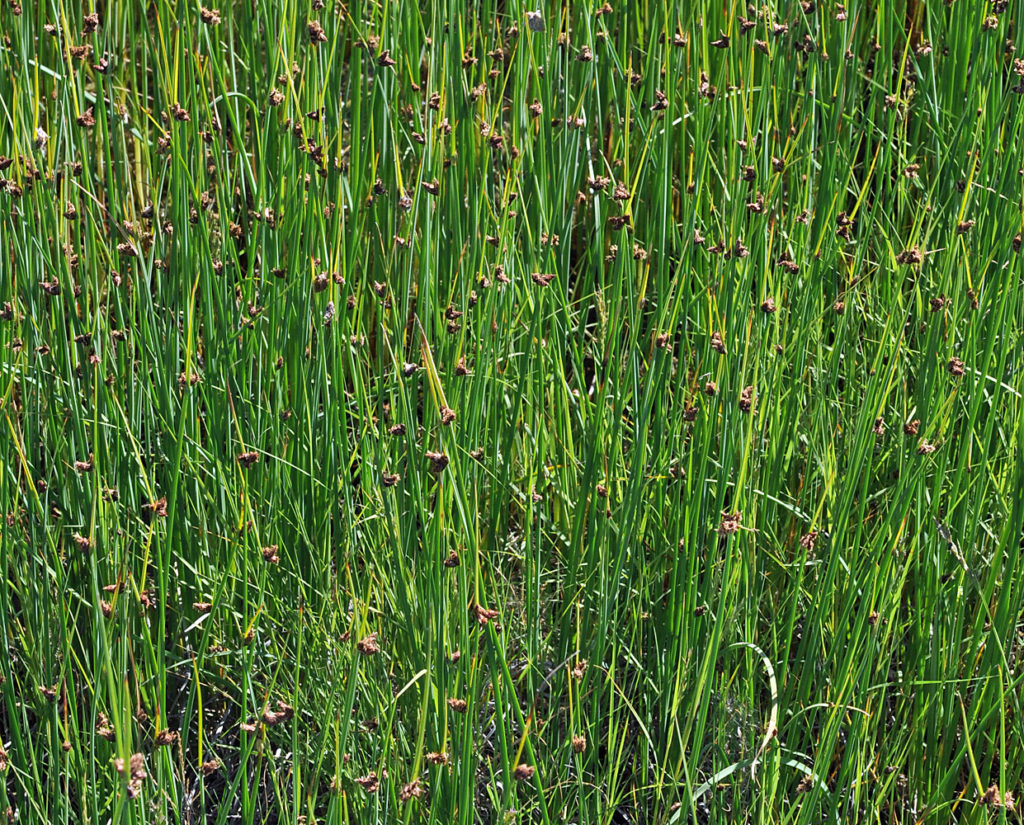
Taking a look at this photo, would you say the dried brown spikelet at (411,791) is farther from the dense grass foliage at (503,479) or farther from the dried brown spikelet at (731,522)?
the dried brown spikelet at (731,522)

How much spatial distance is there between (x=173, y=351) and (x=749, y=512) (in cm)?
91

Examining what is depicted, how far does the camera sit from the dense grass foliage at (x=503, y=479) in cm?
142

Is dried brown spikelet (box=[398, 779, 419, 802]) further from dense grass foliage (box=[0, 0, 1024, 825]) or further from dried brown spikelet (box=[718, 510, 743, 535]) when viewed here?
dried brown spikelet (box=[718, 510, 743, 535])

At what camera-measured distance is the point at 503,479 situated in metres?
1.74

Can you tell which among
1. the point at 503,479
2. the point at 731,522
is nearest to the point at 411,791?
the point at 731,522

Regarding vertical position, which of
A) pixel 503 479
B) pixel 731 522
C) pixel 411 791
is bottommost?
pixel 411 791

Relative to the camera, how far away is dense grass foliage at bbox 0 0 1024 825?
1.42m

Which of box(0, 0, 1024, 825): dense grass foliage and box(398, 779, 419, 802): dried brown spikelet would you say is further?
box(0, 0, 1024, 825): dense grass foliage

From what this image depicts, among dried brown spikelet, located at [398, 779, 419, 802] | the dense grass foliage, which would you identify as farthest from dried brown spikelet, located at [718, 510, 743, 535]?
dried brown spikelet, located at [398, 779, 419, 802]

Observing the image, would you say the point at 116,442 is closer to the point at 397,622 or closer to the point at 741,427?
the point at 397,622

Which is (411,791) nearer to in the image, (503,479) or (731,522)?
(731,522)

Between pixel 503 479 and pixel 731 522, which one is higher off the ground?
pixel 731 522

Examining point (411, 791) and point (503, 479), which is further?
point (503, 479)

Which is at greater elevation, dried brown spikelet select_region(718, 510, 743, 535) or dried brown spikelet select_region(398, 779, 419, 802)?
dried brown spikelet select_region(718, 510, 743, 535)
